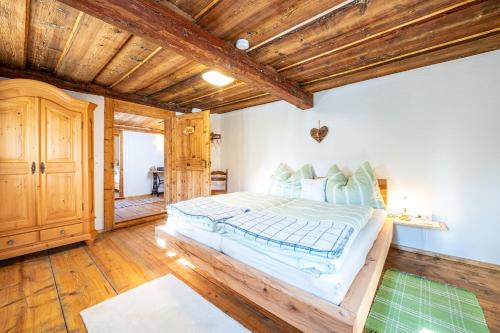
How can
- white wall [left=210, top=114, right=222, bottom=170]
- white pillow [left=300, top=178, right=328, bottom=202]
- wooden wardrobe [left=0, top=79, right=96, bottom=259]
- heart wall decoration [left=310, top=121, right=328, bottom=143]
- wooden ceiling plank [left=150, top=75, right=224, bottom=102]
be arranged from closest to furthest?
wooden wardrobe [left=0, top=79, right=96, bottom=259] → white pillow [left=300, top=178, right=328, bottom=202] → wooden ceiling plank [left=150, top=75, right=224, bottom=102] → heart wall decoration [left=310, top=121, right=328, bottom=143] → white wall [left=210, top=114, right=222, bottom=170]

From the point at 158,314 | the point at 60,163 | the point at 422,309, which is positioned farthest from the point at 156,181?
the point at 422,309

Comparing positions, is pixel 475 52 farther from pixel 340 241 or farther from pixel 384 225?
pixel 340 241

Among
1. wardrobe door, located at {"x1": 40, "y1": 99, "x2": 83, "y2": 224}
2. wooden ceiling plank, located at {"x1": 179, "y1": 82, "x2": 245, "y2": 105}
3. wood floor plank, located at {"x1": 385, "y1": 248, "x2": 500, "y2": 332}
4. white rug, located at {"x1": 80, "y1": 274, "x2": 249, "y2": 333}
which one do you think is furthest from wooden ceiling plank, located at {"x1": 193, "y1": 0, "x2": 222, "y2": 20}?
wood floor plank, located at {"x1": 385, "y1": 248, "x2": 500, "y2": 332}

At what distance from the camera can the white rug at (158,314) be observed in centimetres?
155

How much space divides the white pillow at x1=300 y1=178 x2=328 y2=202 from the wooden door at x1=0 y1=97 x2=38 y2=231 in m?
3.48

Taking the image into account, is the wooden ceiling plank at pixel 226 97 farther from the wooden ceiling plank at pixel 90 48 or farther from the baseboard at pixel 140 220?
the baseboard at pixel 140 220

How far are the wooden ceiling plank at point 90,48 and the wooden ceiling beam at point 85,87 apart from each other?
5.8 inches

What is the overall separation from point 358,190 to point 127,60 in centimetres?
329

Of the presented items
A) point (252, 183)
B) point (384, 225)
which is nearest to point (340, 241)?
point (384, 225)

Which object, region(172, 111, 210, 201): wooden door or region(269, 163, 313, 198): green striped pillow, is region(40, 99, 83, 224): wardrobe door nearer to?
region(172, 111, 210, 201): wooden door

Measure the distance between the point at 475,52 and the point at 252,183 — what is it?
3664 millimetres

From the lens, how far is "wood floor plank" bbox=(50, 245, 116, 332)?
5.63 ft

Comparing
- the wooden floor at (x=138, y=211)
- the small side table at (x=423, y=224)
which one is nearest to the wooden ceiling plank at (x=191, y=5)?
the small side table at (x=423, y=224)

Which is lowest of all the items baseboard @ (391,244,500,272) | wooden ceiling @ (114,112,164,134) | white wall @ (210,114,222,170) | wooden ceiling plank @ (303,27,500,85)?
baseboard @ (391,244,500,272)
